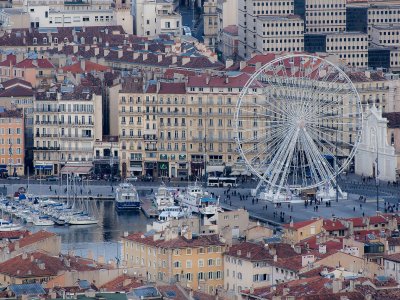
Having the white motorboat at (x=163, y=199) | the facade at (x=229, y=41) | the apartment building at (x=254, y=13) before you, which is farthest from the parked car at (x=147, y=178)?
the facade at (x=229, y=41)

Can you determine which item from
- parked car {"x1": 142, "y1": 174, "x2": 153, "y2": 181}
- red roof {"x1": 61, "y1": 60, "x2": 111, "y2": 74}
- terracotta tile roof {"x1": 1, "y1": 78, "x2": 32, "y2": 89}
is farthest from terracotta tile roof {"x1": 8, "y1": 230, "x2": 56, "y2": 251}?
red roof {"x1": 61, "y1": 60, "x2": 111, "y2": 74}

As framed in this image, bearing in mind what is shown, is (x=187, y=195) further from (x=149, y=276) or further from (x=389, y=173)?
(x=149, y=276)

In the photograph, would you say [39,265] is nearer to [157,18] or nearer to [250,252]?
[250,252]

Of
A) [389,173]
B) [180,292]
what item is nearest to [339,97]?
[389,173]

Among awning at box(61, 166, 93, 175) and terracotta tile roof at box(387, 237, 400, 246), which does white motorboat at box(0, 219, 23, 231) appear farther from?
terracotta tile roof at box(387, 237, 400, 246)

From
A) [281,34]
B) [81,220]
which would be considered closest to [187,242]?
[81,220]
